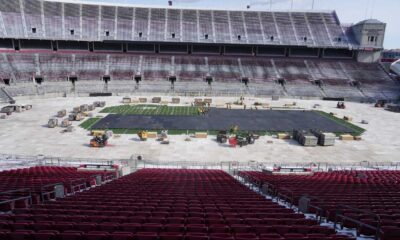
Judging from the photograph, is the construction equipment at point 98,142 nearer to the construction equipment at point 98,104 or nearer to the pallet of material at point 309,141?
the construction equipment at point 98,104

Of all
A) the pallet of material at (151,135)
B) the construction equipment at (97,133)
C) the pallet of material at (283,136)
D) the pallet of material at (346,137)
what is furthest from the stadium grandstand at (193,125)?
the pallet of material at (151,135)

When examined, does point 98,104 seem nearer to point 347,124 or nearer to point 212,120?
point 212,120

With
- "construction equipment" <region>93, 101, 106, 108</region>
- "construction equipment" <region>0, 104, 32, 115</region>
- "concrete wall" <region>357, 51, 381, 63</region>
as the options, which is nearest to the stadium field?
"construction equipment" <region>93, 101, 106, 108</region>

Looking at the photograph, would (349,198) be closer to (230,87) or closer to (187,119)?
(187,119)

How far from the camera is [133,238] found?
6750mm

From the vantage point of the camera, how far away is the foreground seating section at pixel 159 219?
701cm

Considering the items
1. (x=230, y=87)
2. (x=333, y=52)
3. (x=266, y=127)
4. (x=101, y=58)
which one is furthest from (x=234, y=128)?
(x=333, y=52)

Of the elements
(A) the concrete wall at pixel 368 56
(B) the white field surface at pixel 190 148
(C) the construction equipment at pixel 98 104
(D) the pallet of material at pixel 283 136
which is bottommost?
(B) the white field surface at pixel 190 148

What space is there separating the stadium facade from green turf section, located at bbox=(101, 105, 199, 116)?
42.0ft

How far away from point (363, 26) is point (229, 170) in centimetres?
6940

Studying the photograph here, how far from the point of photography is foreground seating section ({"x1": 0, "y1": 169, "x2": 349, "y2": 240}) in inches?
276

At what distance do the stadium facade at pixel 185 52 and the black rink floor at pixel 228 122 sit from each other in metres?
18.7

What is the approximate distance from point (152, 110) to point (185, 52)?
3209 centimetres

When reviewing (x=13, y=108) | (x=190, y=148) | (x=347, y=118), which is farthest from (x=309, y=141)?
(x=13, y=108)
